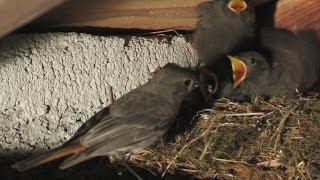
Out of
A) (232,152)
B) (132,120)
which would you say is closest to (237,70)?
(232,152)

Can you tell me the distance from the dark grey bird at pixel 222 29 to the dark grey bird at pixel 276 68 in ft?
0.41

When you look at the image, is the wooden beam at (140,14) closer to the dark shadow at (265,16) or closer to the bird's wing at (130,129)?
the dark shadow at (265,16)

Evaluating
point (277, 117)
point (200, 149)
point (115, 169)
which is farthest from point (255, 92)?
point (115, 169)

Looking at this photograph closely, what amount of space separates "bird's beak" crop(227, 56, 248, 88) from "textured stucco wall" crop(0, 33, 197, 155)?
49 cm

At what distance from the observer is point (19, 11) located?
2.71m

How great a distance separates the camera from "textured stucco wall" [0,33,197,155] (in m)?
3.63

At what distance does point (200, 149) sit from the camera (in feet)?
12.0

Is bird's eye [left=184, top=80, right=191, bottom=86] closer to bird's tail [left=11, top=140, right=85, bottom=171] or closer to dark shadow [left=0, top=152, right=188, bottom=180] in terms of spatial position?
dark shadow [left=0, top=152, right=188, bottom=180]

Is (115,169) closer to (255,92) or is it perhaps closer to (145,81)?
(145,81)

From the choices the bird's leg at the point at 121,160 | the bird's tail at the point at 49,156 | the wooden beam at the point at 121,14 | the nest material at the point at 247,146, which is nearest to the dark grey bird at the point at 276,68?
the nest material at the point at 247,146

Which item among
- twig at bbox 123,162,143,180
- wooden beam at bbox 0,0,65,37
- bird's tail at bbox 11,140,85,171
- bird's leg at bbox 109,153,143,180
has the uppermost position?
wooden beam at bbox 0,0,65,37

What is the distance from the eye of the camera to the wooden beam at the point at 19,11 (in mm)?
2635

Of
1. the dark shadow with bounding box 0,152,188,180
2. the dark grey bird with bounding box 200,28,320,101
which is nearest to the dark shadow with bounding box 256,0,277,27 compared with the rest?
the dark grey bird with bounding box 200,28,320,101

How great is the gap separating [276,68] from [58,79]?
130 centimetres
